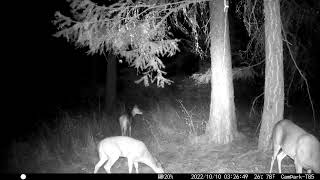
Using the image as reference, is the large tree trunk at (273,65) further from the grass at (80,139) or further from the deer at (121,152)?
the deer at (121,152)

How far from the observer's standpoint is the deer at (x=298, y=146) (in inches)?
304

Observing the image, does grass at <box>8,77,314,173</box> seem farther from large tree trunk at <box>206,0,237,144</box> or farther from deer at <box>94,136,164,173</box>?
deer at <box>94,136,164,173</box>

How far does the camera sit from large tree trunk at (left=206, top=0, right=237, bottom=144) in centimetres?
1162

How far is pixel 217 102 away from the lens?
461 inches

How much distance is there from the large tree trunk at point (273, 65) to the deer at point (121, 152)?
11.2 ft

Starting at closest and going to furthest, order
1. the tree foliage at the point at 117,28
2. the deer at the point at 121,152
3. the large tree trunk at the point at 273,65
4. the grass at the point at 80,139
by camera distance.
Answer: the deer at the point at 121,152, the large tree trunk at the point at 273,65, the grass at the point at 80,139, the tree foliage at the point at 117,28

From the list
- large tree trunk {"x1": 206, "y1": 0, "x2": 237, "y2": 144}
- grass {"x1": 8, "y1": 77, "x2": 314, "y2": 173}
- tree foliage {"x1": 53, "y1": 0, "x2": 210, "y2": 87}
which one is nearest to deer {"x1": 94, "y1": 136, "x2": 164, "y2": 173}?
grass {"x1": 8, "y1": 77, "x2": 314, "y2": 173}

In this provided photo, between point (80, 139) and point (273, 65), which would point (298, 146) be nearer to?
point (273, 65)

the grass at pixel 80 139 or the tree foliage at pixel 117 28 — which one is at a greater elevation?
the tree foliage at pixel 117 28

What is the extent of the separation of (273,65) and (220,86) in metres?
2.07

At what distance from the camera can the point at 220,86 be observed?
458 inches

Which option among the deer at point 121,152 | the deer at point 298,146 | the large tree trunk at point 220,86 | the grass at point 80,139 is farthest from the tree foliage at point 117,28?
the deer at point 298,146

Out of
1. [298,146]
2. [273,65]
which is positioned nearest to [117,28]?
[273,65]

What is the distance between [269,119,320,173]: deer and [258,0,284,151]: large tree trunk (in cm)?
107
